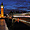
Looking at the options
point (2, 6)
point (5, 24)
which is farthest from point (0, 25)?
point (2, 6)

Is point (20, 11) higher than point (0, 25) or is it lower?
higher

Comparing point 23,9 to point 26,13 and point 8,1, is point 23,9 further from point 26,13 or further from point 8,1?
point 8,1

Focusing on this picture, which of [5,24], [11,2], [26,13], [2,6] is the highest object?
[11,2]

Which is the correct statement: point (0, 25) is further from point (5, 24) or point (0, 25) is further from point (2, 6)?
point (2, 6)

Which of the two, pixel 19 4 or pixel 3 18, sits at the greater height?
pixel 19 4

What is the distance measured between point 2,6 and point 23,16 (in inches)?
22.3

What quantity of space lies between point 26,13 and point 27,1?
319 millimetres

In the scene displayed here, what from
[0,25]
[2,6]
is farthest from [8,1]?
[0,25]

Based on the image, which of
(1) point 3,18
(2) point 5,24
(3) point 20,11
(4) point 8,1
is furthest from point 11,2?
(2) point 5,24

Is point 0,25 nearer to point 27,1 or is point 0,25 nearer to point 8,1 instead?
point 8,1

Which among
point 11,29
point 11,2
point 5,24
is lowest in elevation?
point 11,29

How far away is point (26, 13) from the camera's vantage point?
4.15 feet

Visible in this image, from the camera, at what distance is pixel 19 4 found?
4.37ft

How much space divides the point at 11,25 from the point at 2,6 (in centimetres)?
51
